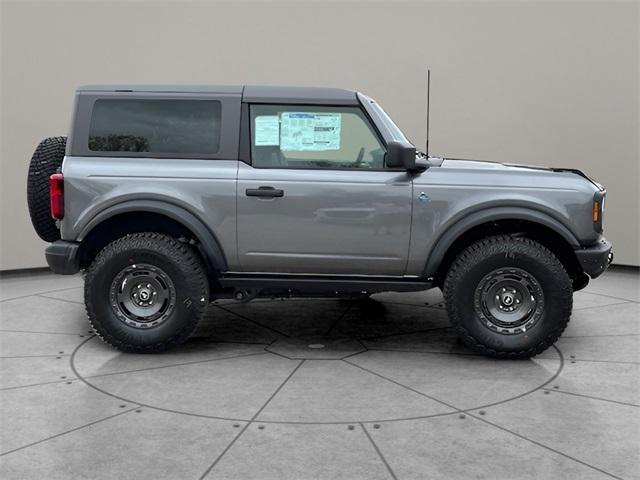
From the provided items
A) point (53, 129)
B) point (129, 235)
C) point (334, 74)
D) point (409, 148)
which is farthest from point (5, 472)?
point (334, 74)

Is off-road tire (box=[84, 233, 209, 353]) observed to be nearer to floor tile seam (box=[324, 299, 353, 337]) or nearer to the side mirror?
floor tile seam (box=[324, 299, 353, 337])

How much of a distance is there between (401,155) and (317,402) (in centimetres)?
187

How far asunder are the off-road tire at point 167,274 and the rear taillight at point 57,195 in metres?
0.44

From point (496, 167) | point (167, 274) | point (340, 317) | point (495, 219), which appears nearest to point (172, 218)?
point (167, 274)

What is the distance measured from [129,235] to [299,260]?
1.34 m

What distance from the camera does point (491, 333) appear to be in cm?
546

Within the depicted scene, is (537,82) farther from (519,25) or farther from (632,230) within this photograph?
(632,230)

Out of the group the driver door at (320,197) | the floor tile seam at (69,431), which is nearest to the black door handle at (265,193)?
the driver door at (320,197)

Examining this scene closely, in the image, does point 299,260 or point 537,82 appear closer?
point 299,260

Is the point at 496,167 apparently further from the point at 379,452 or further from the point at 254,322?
the point at 379,452

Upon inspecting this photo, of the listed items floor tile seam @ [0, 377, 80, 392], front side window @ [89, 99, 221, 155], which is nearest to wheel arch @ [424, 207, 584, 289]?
front side window @ [89, 99, 221, 155]

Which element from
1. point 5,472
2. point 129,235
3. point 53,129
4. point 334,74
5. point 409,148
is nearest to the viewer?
point 5,472

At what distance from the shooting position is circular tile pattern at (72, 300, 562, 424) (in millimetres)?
4523

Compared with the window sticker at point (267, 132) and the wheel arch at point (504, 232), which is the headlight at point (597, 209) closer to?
the wheel arch at point (504, 232)
